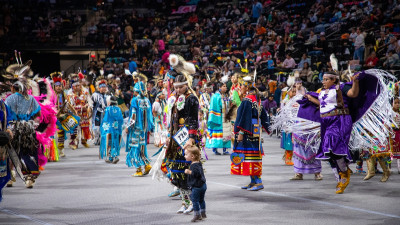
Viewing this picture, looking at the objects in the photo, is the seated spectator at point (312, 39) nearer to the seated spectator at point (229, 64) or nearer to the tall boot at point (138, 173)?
the seated spectator at point (229, 64)

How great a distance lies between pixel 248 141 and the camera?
694 cm

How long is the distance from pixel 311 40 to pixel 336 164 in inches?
422

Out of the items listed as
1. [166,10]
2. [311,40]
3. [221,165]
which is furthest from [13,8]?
[221,165]

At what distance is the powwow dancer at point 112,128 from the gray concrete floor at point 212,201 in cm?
83

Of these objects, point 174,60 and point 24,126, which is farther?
point 24,126

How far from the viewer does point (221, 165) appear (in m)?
9.53

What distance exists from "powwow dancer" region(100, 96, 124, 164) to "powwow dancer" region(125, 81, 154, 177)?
931 millimetres

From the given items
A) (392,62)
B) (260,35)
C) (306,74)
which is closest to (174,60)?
(392,62)

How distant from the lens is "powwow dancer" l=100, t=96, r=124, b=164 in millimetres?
9391

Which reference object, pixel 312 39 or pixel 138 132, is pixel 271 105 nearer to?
pixel 312 39

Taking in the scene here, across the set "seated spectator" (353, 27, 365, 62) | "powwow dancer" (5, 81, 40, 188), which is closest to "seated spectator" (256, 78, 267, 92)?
"seated spectator" (353, 27, 365, 62)

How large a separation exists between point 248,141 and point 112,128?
3315 mm

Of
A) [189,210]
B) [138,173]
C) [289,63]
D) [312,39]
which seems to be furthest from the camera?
[312,39]

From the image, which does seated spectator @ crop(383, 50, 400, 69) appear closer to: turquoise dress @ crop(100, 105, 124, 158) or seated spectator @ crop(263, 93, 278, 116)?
seated spectator @ crop(263, 93, 278, 116)
